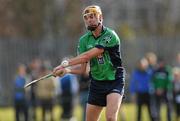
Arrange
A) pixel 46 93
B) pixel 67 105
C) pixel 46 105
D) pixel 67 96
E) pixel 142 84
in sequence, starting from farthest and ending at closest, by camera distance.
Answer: pixel 67 105 → pixel 67 96 → pixel 46 105 → pixel 46 93 → pixel 142 84

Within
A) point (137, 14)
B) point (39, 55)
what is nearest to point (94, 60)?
point (39, 55)

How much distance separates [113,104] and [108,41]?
1.10 m

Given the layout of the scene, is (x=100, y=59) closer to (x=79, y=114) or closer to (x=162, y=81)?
(x=162, y=81)

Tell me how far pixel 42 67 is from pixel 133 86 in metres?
2.84

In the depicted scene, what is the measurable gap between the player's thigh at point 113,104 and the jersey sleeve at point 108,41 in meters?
0.85

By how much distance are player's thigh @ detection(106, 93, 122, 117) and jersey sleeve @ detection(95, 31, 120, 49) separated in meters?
0.85

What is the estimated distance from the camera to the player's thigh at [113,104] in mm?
14383

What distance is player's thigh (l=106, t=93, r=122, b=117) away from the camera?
14.4 m

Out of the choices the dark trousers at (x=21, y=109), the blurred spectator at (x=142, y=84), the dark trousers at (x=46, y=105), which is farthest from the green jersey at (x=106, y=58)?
the dark trousers at (x=21, y=109)

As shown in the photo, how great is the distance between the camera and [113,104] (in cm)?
1446

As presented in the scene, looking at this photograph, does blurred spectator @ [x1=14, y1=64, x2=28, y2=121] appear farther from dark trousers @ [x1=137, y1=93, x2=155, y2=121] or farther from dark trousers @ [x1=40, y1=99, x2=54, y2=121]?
dark trousers @ [x1=137, y1=93, x2=155, y2=121]

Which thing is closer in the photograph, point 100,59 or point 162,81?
point 100,59

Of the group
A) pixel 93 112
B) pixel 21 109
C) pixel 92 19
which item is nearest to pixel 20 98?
pixel 21 109

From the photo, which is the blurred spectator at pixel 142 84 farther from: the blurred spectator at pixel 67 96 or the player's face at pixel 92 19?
the player's face at pixel 92 19
